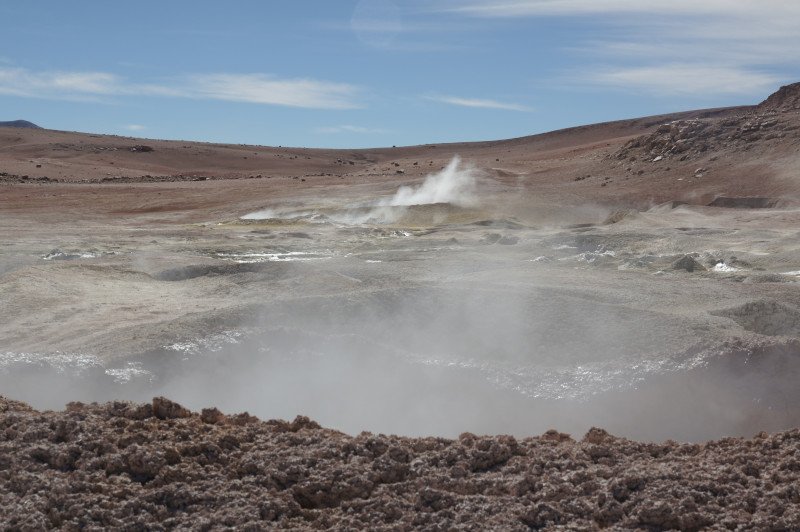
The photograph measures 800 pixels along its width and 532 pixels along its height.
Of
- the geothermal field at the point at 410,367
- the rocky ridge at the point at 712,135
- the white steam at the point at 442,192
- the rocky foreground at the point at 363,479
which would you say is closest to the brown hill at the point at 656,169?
the rocky ridge at the point at 712,135

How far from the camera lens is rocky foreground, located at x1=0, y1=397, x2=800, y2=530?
3.50 m

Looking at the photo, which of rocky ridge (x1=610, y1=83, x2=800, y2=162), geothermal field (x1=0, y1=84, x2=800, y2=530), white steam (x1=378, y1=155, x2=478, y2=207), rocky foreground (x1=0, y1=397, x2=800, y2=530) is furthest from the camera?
rocky ridge (x1=610, y1=83, x2=800, y2=162)

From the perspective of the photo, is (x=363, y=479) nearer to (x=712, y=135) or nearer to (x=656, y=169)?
(x=656, y=169)

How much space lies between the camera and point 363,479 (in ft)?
12.3

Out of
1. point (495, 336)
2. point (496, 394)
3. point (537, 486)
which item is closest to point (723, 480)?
point (537, 486)

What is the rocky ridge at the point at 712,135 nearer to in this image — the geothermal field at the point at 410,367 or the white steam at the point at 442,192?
the geothermal field at the point at 410,367

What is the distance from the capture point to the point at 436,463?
12.9ft

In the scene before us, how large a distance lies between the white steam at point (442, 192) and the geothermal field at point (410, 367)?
988 mm

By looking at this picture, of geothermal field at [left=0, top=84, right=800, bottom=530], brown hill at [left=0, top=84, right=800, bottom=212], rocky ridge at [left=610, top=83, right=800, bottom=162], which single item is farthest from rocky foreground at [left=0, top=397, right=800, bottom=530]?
rocky ridge at [left=610, top=83, right=800, bottom=162]

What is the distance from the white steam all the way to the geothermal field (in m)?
0.99

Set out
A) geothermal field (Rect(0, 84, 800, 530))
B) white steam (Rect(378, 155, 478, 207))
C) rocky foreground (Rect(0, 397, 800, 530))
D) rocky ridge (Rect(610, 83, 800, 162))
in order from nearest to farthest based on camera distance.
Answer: rocky foreground (Rect(0, 397, 800, 530)), geothermal field (Rect(0, 84, 800, 530)), white steam (Rect(378, 155, 478, 207)), rocky ridge (Rect(610, 83, 800, 162))

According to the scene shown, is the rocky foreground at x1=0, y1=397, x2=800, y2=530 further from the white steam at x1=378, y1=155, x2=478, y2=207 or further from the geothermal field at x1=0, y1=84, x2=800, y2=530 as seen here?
the white steam at x1=378, y1=155, x2=478, y2=207

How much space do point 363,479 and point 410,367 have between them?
317cm

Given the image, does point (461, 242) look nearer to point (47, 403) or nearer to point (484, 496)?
point (47, 403)
